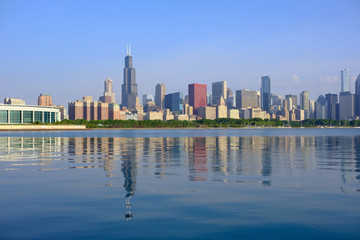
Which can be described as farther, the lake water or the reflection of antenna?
the reflection of antenna

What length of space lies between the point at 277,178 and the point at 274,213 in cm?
945

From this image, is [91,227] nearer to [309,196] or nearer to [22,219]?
[22,219]

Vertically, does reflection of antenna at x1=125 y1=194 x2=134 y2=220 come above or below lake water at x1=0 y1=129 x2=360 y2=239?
above

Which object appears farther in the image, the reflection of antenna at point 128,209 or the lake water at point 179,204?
the reflection of antenna at point 128,209

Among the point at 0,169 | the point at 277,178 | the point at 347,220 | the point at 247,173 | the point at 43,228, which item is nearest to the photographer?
the point at 43,228

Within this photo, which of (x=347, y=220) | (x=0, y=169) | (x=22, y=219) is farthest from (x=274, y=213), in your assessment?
(x=0, y=169)

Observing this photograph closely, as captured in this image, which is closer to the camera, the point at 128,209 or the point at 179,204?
the point at 128,209

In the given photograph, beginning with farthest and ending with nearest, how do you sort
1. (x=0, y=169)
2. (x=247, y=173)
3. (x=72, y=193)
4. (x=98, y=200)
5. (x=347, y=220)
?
(x=0, y=169)
(x=247, y=173)
(x=72, y=193)
(x=98, y=200)
(x=347, y=220)

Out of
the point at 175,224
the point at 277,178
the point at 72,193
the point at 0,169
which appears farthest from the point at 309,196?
the point at 0,169

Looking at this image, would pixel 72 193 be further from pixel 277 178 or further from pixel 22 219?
pixel 277 178

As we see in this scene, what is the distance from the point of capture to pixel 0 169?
2816 cm

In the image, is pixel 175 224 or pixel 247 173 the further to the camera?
pixel 247 173

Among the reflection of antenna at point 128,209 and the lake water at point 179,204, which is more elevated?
the reflection of antenna at point 128,209

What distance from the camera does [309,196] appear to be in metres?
17.7
